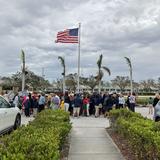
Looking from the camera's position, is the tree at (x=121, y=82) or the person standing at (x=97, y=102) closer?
the person standing at (x=97, y=102)

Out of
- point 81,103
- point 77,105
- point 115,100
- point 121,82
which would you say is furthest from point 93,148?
point 121,82

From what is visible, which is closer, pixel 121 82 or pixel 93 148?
pixel 93 148

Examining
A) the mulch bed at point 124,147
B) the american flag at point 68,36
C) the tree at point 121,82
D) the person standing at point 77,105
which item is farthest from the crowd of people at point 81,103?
the tree at point 121,82

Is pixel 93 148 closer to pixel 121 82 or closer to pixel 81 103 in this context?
pixel 81 103

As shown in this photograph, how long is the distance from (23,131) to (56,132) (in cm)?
73

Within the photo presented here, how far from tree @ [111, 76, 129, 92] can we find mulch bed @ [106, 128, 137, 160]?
327 feet

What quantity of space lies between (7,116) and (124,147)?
5422 mm

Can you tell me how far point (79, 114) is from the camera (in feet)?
90.8

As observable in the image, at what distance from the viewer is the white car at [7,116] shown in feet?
48.5

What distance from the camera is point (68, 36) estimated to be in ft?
109

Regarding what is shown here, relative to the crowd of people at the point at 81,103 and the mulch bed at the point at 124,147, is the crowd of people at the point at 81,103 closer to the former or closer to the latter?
the crowd of people at the point at 81,103

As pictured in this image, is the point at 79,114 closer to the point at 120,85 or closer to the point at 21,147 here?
the point at 21,147

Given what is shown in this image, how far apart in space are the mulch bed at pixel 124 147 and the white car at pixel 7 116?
3.87 m

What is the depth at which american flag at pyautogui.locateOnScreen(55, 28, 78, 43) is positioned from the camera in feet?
105
